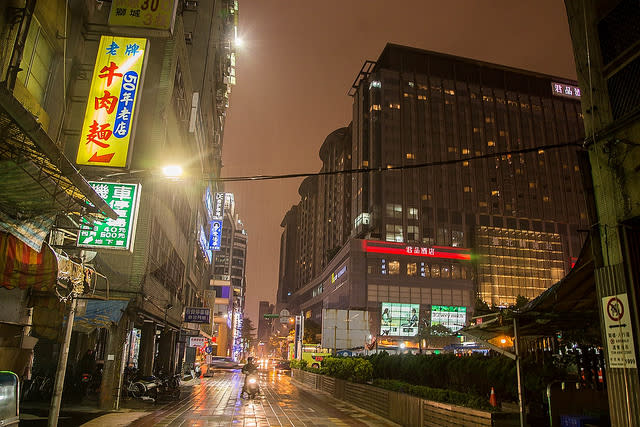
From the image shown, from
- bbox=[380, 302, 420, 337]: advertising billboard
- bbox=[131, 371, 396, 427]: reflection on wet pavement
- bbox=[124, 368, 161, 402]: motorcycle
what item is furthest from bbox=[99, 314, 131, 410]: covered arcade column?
bbox=[380, 302, 420, 337]: advertising billboard

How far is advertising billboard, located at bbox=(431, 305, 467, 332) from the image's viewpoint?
9206 centimetres

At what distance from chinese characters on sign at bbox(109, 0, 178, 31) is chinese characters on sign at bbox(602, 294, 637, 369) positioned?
15.7m

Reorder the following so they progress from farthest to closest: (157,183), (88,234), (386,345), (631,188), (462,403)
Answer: (386,345), (157,183), (88,234), (462,403), (631,188)

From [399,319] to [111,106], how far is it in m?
83.4

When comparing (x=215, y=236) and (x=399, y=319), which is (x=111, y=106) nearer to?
(x=215, y=236)

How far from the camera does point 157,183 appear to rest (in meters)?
21.4

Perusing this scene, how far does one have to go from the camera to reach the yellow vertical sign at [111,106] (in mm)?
13820

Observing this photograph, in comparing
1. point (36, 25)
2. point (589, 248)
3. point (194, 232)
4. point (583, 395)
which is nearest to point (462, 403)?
point (583, 395)

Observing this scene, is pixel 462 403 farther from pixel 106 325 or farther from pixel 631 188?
pixel 106 325

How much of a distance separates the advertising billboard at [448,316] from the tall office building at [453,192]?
98cm

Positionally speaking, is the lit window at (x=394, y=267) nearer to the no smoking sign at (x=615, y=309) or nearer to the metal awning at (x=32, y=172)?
the metal awning at (x=32, y=172)

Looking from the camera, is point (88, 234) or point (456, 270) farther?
point (456, 270)

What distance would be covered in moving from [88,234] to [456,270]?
302ft

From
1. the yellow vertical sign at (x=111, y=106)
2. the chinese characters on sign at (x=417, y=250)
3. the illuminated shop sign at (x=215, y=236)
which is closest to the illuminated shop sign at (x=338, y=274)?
the chinese characters on sign at (x=417, y=250)
